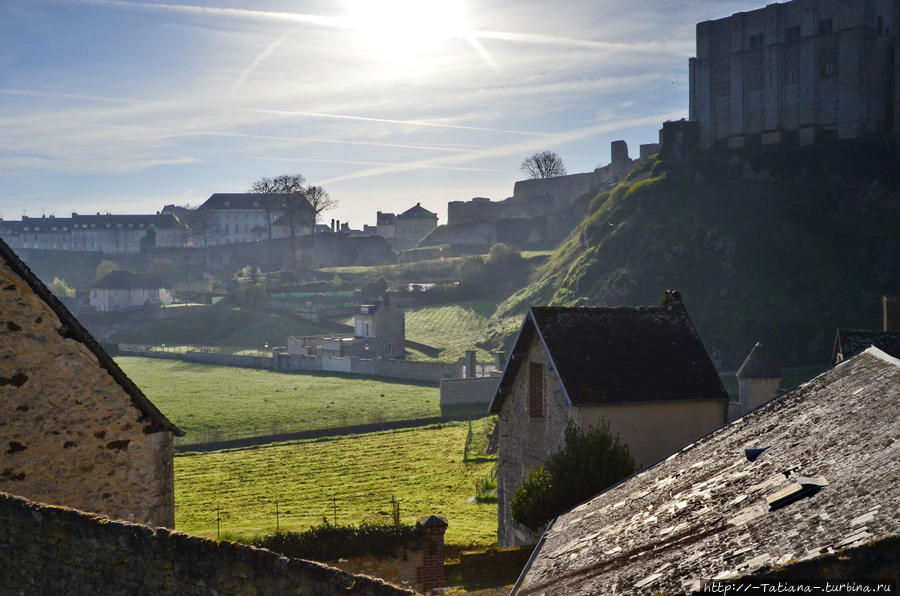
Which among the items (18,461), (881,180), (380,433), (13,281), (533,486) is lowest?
(380,433)

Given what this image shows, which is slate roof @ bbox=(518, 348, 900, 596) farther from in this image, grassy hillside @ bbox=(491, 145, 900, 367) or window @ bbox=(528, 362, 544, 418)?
grassy hillside @ bbox=(491, 145, 900, 367)

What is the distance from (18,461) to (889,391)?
9.31 m

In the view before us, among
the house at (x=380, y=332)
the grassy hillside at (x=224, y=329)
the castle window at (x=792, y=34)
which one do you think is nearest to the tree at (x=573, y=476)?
the house at (x=380, y=332)

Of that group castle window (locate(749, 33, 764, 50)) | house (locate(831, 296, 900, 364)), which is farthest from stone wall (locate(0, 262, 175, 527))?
castle window (locate(749, 33, 764, 50))

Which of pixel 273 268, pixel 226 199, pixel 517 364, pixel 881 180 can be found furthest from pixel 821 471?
pixel 226 199

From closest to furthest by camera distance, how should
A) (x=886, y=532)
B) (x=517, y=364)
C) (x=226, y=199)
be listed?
(x=886, y=532) → (x=517, y=364) → (x=226, y=199)

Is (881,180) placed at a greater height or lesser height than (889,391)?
greater

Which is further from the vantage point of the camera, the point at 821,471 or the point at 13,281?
the point at 13,281

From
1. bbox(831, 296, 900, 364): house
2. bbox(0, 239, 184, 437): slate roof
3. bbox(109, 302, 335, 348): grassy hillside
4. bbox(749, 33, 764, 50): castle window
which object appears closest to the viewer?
bbox(0, 239, 184, 437): slate roof

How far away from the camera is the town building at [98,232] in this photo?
144 meters

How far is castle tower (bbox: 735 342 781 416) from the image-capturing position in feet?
87.2

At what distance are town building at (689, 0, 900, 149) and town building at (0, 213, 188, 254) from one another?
9987 cm

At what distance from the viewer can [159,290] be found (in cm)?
10256

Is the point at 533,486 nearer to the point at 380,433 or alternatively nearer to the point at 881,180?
the point at 380,433
